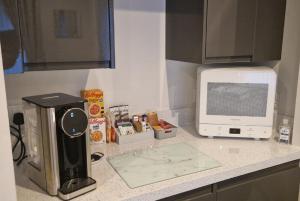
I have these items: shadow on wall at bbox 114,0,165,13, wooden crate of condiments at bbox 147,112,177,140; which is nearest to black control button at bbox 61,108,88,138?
wooden crate of condiments at bbox 147,112,177,140

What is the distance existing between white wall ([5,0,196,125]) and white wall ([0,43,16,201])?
0.66 metres

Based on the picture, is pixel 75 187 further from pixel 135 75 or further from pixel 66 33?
pixel 135 75

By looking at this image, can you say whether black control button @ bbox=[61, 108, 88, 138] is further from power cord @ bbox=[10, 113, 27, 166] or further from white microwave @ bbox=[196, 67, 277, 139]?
white microwave @ bbox=[196, 67, 277, 139]

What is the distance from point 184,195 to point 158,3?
1099 mm

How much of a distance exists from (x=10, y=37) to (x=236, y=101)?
3.85 feet

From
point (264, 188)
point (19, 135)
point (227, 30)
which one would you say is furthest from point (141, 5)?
point (264, 188)

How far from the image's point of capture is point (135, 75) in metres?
1.76

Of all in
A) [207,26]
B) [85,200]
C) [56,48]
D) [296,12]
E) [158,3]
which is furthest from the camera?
[158,3]

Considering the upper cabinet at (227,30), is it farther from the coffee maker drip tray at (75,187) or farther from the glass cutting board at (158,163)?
the coffee maker drip tray at (75,187)

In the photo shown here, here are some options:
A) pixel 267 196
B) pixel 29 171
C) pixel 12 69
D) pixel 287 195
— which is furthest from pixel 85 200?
pixel 287 195

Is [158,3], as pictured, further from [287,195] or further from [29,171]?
[287,195]

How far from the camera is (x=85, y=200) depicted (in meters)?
1.08

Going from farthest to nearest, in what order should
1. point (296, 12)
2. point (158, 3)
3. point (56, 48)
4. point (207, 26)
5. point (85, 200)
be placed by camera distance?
1. point (158, 3)
2. point (296, 12)
3. point (207, 26)
4. point (56, 48)
5. point (85, 200)

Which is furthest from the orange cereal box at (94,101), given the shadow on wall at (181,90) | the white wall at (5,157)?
the white wall at (5,157)
